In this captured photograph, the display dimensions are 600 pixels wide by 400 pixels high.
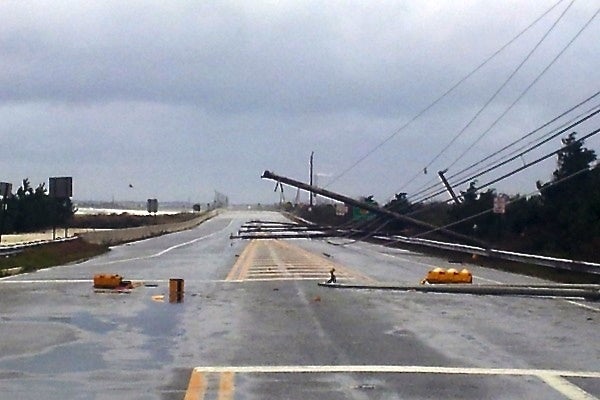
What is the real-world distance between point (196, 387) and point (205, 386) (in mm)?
114

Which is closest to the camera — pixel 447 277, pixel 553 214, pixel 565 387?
pixel 565 387

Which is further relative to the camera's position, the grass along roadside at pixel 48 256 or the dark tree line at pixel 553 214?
the dark tree line at pixel 553 214

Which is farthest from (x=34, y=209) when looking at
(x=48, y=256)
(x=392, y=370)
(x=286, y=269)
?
(x=392, y=370)

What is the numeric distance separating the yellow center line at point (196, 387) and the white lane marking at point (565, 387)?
3520mm

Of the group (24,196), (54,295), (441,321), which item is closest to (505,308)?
(441,321)

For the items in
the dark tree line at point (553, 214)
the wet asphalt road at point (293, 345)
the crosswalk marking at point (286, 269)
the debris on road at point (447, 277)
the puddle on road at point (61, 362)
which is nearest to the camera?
the wet asphalt road at point (293, 345)

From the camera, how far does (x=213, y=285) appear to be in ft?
85.4

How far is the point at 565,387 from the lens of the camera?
11.2 m

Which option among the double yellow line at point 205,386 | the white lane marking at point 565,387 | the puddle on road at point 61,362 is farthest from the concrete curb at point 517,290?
the double yellow line at point 205,386

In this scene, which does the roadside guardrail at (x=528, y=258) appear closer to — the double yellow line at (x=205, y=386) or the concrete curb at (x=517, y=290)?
the concrete curb at (x=517, y=290)

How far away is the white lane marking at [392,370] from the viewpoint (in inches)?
474

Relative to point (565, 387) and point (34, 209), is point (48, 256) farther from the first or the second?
point (34, 209)

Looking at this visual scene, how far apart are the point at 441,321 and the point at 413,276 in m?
13.3

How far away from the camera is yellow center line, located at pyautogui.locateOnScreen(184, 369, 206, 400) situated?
10430 millimetres
